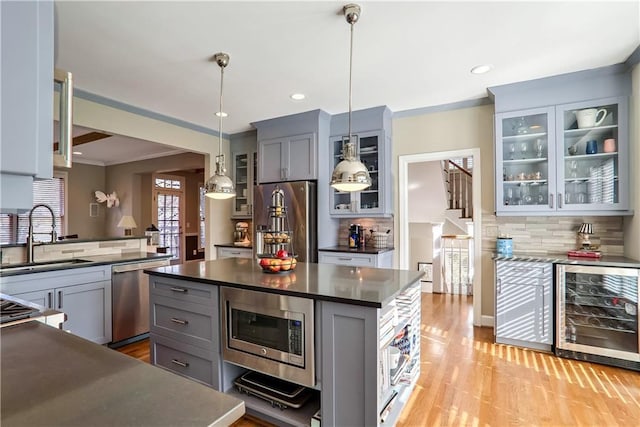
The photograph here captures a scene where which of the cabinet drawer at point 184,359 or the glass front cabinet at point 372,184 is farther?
the glass front cabinet at point 372,184

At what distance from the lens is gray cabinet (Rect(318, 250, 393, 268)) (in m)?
3.87

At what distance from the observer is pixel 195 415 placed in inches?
26.6

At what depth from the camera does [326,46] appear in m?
2.56

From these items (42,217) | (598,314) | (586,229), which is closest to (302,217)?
(586,229)

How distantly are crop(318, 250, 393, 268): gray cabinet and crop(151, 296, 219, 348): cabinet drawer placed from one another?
1.99m

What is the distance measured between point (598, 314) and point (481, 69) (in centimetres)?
242

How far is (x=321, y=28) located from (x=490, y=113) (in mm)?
2379

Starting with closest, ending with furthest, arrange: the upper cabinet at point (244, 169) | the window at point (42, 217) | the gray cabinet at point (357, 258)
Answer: the gray cabinet at point (357, 258)
the upper cabinet at point (244, 169)
the window at point (42, 217)

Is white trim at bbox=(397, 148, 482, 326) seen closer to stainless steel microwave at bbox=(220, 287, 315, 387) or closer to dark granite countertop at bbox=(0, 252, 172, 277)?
stainless steel microwave at bbox=(220, 287, 315, 387)

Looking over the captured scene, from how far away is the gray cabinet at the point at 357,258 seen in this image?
152 inches

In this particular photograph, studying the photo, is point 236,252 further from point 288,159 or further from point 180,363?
point 180,363

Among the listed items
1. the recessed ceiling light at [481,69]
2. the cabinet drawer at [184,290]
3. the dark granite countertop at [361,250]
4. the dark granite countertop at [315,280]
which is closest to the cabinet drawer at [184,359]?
the cabinet drawer at [184,290]

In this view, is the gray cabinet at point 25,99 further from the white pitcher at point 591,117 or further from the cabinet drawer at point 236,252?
the cabinet drawer at point 236,252

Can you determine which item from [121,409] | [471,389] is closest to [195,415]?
[121,409]
